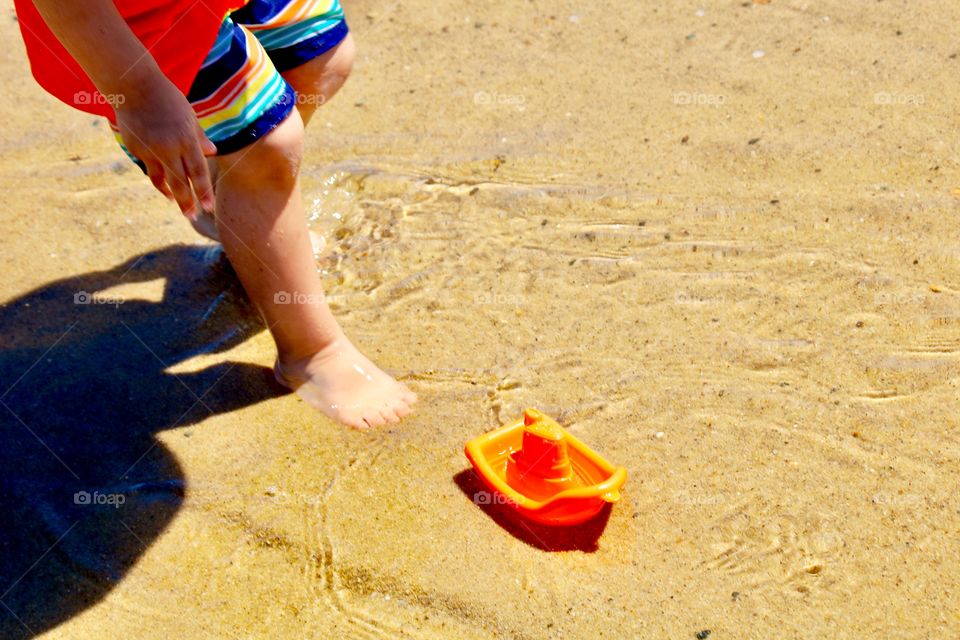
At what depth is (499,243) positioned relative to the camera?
316 cm

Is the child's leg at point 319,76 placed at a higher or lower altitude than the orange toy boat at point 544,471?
higher

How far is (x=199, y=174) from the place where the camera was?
1924mm

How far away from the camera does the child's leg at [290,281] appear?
2.32 metres

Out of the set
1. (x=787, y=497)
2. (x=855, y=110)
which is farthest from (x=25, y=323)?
(x=855, y=110)

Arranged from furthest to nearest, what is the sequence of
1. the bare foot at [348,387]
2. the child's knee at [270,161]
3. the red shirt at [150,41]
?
the bare foot at [348,387] < the child's knee at [270,161] < the red shirt at [150,41]

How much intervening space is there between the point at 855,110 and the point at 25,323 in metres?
2.94

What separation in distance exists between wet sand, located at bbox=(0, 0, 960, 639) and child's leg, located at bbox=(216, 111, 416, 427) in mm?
86

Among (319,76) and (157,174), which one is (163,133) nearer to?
(157,174)

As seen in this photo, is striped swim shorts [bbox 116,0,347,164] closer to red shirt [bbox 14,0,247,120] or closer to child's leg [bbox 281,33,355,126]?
red shirt [bbox 14,0,247,120]

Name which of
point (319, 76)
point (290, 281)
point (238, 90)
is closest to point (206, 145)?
point (238, 90)

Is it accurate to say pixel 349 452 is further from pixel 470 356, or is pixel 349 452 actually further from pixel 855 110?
pixel 855 110

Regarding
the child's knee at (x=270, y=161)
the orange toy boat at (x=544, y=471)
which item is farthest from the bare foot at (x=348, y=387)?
the child's knee at (x=270, y=161)

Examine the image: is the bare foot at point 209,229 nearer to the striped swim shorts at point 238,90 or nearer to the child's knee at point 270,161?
the child's knee at point 270,161

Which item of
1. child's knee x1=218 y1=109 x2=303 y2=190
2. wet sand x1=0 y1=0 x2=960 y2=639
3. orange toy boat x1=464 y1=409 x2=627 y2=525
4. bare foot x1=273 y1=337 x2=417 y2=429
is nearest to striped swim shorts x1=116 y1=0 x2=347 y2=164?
child's knee x1=218 y1=109 x2=303 y2=190
